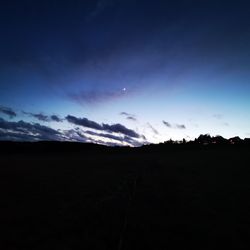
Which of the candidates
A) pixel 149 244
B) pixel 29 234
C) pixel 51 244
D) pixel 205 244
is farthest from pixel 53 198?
pixel 205 244

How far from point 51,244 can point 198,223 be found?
858 cm

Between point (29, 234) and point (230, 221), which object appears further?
point (230, 221)

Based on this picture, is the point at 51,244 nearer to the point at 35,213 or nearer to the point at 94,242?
the point at 94,242

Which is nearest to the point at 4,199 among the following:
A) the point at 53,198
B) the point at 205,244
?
the point at 53,198

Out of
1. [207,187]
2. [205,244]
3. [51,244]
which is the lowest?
[51,244]

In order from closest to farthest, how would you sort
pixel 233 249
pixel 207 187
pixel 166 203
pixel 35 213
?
pixel 233 249
pixel 35 213
pixel 166 203
pixel 207 187

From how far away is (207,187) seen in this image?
27438mm

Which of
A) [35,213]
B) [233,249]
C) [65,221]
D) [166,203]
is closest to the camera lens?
[233,249]

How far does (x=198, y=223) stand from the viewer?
1482cm

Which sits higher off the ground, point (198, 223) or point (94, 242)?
point (198, 223)

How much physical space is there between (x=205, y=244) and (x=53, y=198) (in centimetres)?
1397

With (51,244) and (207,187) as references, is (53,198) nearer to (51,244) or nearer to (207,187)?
(51,244)

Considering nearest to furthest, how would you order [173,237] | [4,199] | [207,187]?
[173,237] < [4,199] < [207,187]

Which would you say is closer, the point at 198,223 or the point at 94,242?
the point at 94,242
